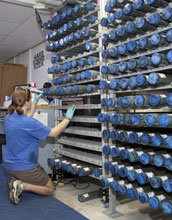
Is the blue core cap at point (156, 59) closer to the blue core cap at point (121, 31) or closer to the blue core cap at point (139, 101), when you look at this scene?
the blue core cap at point (139, 101)

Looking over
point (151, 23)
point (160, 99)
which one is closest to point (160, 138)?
point (160, 99)

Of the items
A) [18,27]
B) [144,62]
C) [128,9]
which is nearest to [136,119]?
[144,62]

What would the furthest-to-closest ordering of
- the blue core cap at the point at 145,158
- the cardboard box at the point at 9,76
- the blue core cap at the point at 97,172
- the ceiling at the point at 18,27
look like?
the cardboard box at the point at 9,76, the ceiling at the point at 18,27, the blue core cap at the point at 97,172, the blue core cap at the point at 145,158

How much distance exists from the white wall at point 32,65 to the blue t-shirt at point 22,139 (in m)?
2.75

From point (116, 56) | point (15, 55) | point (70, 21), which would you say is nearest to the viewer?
point (116, 56)

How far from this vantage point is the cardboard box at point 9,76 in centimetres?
605

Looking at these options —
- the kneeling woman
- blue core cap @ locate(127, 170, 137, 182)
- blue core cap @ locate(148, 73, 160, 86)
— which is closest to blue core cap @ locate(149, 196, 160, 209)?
blue core cap @ locate(127, 170, 137, 182)

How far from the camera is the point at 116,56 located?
7.30ft

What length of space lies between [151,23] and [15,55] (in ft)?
18.8

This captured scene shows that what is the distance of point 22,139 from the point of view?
2.67 m

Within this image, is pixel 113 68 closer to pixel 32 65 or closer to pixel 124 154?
pixel 124 154

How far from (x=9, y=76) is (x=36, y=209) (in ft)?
14.1

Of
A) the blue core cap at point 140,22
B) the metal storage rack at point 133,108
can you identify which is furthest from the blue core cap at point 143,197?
the blue core cap at point 140,22

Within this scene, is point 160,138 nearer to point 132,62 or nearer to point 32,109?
point 132,62
